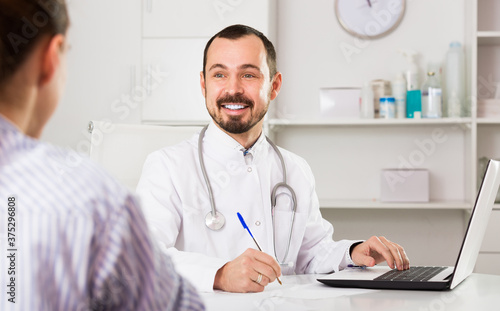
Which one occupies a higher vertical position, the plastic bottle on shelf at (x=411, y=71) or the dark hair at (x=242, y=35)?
the plastic bottle on shelf at (x=411, y=71)

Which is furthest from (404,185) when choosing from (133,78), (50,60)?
(50,60)

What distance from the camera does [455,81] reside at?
9.58ft

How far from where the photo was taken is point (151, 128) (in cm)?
188

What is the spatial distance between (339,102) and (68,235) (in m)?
2.61

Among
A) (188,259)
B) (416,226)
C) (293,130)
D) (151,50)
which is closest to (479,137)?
(416,226)

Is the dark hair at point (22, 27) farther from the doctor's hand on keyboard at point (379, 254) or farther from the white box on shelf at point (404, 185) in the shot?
the white box on shelf at point (404, 185)

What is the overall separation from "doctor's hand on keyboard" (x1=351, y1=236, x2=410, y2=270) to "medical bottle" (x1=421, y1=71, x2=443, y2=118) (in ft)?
5.29

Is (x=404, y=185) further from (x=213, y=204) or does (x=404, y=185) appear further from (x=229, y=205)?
(x=213, y=204)

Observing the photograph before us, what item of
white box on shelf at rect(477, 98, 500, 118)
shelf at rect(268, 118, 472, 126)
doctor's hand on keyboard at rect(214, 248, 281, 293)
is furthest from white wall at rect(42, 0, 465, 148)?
doctor's hand on keyboard at rect(214, 248, 281, 293)

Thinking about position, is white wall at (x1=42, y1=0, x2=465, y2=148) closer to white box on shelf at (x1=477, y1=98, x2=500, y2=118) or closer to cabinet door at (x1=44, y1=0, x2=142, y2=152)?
cabinet door at (x1=44, y1=0, x2=142, y2=152)

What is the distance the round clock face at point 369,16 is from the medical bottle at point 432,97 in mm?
350

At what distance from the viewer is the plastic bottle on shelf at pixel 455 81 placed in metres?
2.89

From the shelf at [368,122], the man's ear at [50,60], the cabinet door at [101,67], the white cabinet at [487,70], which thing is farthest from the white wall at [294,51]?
the man's ear at [50,60]

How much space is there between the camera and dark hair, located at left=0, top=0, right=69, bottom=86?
1.67ft
